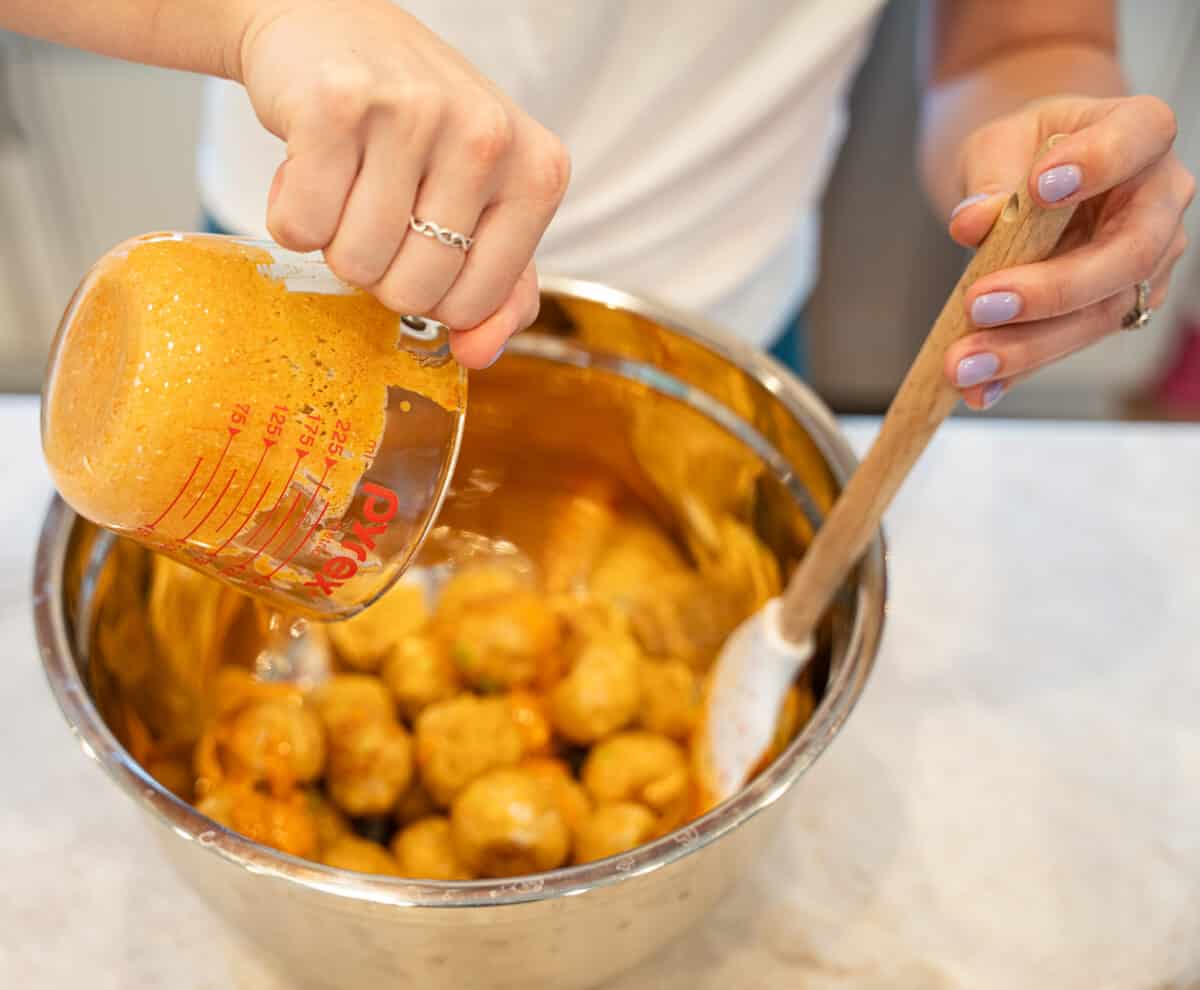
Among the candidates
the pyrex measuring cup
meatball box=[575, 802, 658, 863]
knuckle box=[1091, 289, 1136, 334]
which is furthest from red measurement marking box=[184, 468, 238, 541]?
knuckle box=[1091, 289, 1136, 334]

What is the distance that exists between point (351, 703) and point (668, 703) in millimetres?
227

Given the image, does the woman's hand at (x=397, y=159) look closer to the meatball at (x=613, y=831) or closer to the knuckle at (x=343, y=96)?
the knuckle at (x=343, y=96)

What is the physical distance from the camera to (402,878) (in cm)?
49

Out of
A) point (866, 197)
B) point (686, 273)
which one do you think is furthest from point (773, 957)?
point (866, 197)

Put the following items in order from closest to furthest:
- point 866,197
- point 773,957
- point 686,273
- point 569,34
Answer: point 773,957 → point 569,34 → point 686,273 → point 866,197

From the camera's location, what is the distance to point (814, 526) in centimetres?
72

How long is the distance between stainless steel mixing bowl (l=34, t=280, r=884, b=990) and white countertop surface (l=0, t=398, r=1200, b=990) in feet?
0.38

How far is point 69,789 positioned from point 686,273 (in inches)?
26.5

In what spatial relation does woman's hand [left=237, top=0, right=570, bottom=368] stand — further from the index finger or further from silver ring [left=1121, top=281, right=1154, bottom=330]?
silver ring [left=1121, top=281, right=1154, bottom=330]

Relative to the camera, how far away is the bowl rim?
19.1 inches

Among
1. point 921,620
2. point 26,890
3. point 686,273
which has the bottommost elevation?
point 26,890

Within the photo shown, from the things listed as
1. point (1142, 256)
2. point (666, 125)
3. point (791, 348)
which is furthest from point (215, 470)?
point (791, 348)

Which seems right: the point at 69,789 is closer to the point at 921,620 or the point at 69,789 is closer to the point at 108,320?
the point at 108,320

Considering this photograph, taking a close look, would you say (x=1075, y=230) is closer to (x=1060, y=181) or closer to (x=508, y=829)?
(x=1060, y=181)
